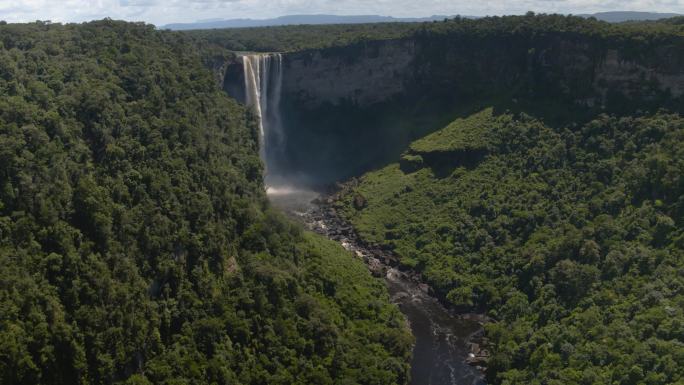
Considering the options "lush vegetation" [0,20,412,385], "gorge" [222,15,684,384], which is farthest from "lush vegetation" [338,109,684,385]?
"lush vegetation" [0,20,412,385]

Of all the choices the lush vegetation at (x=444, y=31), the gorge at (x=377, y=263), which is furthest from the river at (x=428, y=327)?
the lush vegetation at (x=444, y=31)


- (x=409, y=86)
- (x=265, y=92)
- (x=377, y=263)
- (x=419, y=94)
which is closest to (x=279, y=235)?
(x=377, y=263)

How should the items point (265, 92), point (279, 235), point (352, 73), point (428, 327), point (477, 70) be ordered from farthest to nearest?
point (352, 73) < point (265, 92) < point (477, 70) < point (428, 327) < point (279, 235)

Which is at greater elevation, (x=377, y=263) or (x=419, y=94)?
(x=419, y=94)

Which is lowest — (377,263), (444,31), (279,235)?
(377,263)

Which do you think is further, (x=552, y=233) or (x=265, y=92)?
(x=265, y=92)

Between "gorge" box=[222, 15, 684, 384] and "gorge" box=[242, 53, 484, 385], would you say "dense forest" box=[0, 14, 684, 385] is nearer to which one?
"gorge" box=[222, 15, 684, 384]

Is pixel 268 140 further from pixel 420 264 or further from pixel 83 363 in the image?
pixel 83 363

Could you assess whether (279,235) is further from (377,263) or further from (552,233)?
(552,233)

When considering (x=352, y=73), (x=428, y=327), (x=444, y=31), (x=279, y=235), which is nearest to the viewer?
(x=279, y=235)

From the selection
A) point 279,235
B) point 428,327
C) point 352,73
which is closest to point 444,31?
point 352,73
